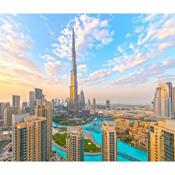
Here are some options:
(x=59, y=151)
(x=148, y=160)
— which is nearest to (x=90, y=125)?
(x=59, y=151)

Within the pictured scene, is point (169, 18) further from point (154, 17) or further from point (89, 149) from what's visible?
point (89, 149)

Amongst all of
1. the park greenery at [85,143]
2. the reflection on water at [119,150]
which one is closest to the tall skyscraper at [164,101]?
the reflection on water at [119,150]

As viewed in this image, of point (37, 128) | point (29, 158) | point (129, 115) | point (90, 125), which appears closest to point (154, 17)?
point (129, 115)

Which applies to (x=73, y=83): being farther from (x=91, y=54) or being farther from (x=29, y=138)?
(x=29, y=138)

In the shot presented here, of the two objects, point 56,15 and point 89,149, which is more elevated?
point 56,15

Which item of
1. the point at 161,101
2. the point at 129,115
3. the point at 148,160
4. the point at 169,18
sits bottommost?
the point at 148,160

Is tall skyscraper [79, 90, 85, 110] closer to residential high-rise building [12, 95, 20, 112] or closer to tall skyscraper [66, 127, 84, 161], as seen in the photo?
tall skyscraper [66, 127, 84, 161]
